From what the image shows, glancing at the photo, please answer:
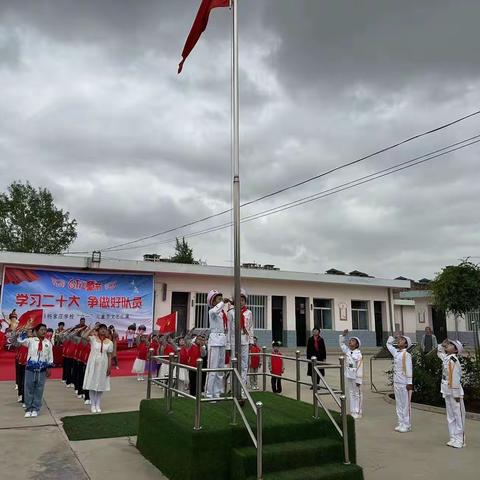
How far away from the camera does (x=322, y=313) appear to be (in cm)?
2489

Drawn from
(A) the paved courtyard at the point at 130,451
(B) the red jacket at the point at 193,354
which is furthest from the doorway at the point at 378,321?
(B) the red jacket at the point at 193,354

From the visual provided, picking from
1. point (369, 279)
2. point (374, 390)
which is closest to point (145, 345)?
point (374, 390)

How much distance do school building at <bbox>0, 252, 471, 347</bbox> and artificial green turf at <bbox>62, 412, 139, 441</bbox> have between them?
36.0ft

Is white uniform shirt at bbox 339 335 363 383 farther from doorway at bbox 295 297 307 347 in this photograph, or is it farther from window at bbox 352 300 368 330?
window at bbox 352 300 368 330

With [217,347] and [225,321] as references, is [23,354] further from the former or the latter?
[225,321]

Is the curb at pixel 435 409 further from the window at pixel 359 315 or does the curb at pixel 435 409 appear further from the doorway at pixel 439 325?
the doorway at pixel 439 325

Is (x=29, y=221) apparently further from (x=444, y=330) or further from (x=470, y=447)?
(x=470, y=447)

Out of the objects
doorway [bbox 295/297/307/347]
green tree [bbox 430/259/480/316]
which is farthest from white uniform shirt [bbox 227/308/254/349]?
doorway [bbox 295/297/307/347]

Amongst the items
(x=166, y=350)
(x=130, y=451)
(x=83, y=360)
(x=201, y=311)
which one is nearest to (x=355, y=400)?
(x=130, y=451)

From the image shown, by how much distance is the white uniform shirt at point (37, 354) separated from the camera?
28.1 feet

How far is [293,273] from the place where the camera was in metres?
23.0

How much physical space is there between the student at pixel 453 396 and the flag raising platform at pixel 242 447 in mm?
2241

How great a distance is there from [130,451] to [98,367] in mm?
2801

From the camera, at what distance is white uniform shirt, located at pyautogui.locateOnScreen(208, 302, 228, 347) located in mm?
7129
